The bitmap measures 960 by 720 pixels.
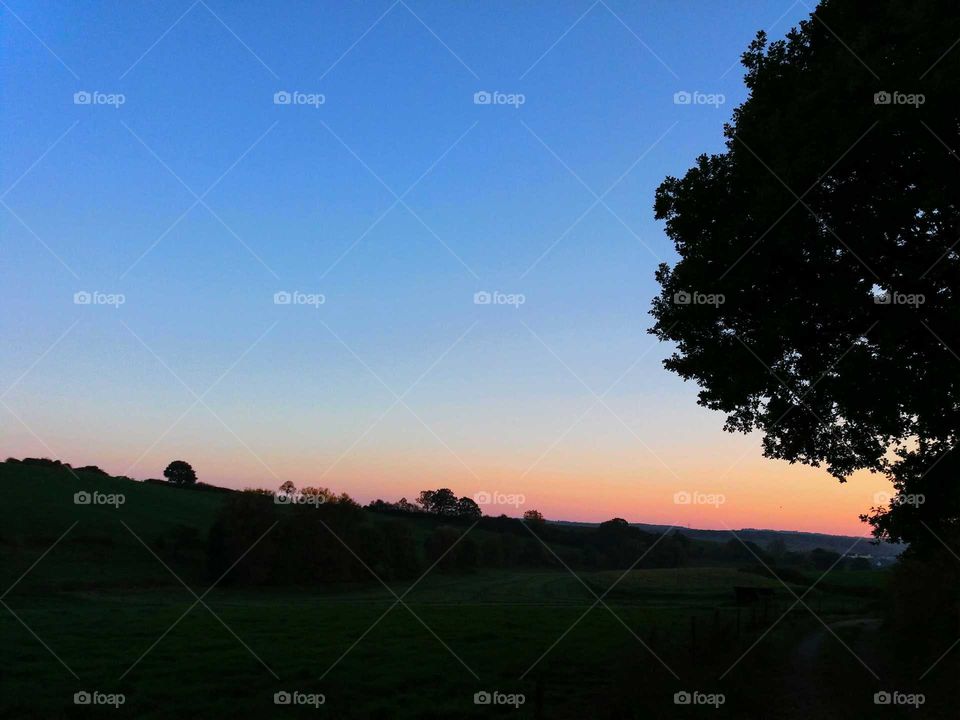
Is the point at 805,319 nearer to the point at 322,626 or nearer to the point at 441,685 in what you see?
the point at 441,685

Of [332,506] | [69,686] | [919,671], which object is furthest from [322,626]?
[332,506]

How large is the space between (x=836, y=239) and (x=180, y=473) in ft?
470

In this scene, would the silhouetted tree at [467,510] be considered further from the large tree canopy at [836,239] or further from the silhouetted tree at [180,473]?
the large tree canopy at [836,239]

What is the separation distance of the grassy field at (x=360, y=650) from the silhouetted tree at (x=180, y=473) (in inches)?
2892

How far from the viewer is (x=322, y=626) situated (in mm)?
35844

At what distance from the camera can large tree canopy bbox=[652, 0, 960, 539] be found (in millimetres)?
14727

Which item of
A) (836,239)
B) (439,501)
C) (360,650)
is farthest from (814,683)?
(439,501)

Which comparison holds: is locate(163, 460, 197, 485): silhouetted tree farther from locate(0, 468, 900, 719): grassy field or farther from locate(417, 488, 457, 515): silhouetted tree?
locate(0, 468, 900, 719): grassy field

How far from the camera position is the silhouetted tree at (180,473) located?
142 meters

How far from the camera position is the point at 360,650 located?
2694 centimetres

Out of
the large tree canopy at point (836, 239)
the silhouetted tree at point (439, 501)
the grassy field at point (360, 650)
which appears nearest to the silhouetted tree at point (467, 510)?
the silhouetted tree at point (439, 501)

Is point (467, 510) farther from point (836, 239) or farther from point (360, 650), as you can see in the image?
point (836, 239)

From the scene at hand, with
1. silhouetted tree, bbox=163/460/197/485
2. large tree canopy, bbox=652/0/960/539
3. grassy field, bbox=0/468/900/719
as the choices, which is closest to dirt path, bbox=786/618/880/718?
grassy field, bbox=0/468/900/719

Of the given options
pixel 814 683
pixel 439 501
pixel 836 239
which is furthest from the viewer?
pixel 439 501
